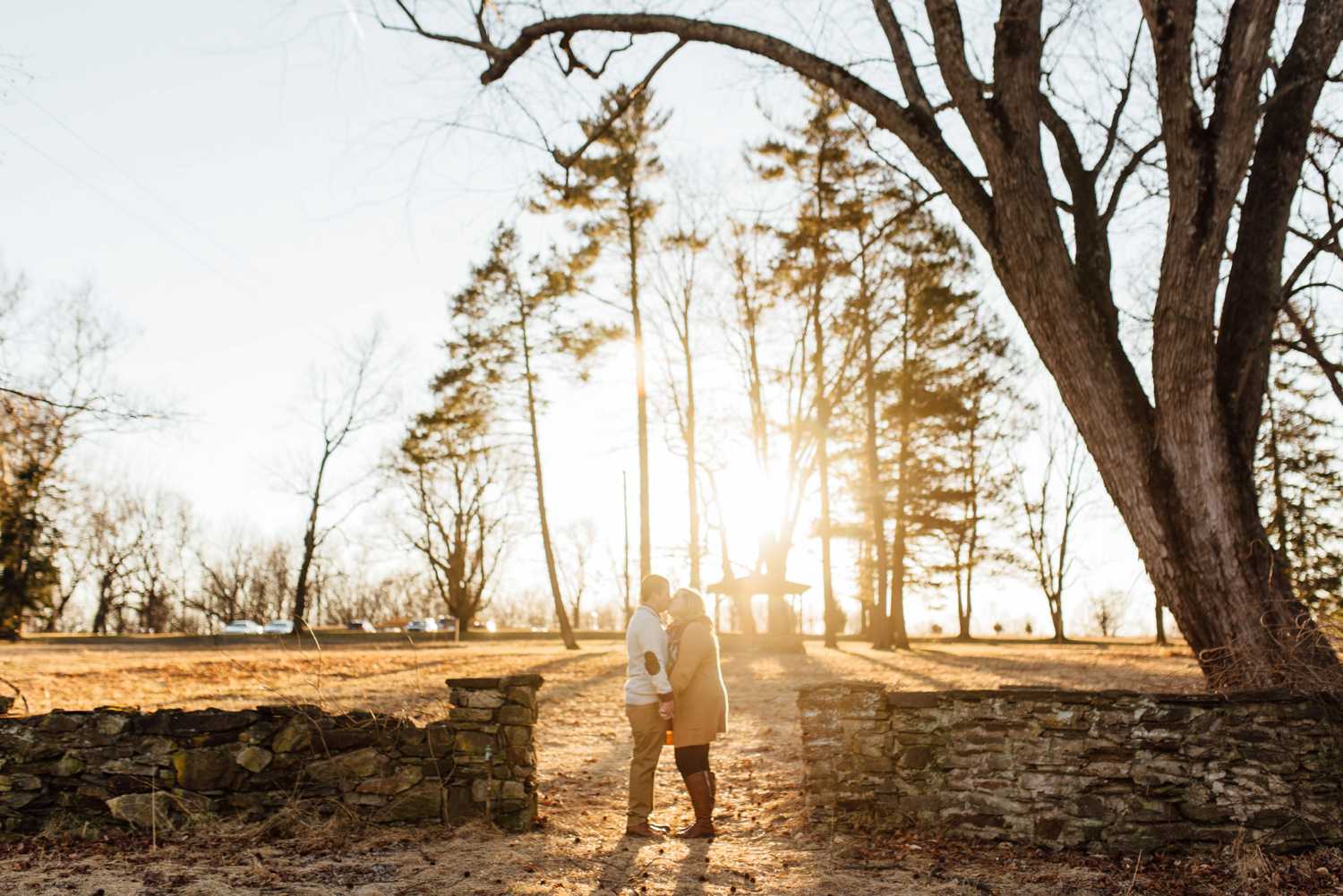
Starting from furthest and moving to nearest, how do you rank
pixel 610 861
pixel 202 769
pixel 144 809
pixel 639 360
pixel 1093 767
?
1. pixel 639 360
2. pixel 202 769
3. pixel 144 809
4. pixel 1093 767
5. pixel 610 861

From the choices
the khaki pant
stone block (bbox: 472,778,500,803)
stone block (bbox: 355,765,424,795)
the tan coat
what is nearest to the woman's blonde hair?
the tan coat

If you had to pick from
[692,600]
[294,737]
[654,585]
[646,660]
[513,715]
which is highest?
[654,585]

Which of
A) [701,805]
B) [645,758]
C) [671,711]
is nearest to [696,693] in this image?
[671,711]

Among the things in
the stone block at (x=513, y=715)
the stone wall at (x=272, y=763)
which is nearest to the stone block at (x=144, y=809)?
the stone wall at (x=272, y=763)

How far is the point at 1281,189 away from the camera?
→ 7.38 meters

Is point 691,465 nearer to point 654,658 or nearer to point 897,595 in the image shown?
point 897,595

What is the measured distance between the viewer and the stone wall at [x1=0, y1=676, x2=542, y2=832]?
6.66 m

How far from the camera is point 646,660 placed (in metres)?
6.82

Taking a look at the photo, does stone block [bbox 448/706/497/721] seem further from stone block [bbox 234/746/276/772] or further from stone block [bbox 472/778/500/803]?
stone block [bbox 234/746/276/772]

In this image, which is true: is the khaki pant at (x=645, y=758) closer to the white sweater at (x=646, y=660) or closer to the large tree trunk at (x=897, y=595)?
the white sweater at (x=646, y=660)

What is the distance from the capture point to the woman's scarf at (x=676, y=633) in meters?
7.03

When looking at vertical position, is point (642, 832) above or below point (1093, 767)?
below

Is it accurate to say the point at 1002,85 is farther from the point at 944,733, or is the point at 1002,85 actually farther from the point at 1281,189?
the point at 944,733

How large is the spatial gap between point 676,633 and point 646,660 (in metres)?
0.37
